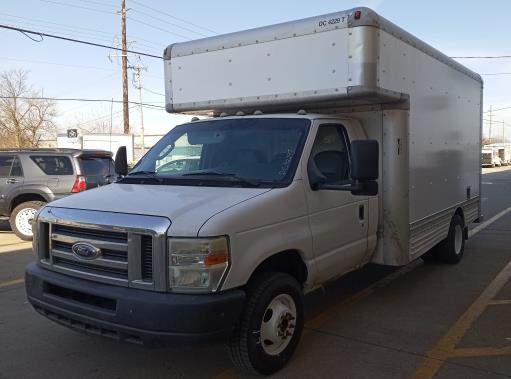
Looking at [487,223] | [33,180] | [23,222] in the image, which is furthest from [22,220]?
[487,223]

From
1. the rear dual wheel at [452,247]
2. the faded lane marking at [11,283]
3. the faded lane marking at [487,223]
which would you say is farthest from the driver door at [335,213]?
the faded lane marking at [487,223]

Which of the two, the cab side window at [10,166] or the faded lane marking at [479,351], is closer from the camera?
the faded lane marking at [479,351]

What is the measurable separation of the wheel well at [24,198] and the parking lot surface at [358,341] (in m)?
4.17

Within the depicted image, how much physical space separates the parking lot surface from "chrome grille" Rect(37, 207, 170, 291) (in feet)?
2.11

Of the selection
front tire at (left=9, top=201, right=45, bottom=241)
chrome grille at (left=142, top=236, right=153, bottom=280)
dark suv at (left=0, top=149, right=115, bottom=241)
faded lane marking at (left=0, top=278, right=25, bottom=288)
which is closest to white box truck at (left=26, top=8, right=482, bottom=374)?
chrome grille at (left=142, top=236, right=153, bottom=280)

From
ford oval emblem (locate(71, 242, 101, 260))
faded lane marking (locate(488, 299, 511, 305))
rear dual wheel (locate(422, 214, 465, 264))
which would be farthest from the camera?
rear dual wheel (locate(422, 214, 465, 264))

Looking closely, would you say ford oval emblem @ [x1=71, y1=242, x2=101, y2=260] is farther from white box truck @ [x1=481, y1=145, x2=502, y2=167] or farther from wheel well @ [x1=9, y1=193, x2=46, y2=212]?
white box truck @ [x1=481, y1=145, x2=502, y2=167]

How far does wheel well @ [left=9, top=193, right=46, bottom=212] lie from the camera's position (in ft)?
35.3

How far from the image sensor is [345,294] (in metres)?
6.21

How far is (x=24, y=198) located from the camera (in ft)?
35.6

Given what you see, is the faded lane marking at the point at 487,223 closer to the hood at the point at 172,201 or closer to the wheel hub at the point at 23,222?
the hood at the point at 172,201

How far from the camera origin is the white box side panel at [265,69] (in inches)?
194

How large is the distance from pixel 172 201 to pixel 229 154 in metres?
1.03

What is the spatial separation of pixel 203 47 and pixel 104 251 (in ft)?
9.50
